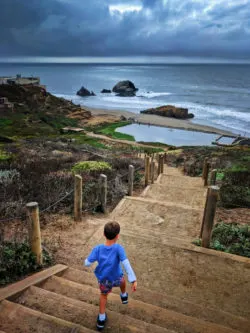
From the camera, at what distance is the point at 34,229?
15.2 feet

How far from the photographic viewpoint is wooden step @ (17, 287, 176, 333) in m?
3.34

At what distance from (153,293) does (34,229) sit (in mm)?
2029

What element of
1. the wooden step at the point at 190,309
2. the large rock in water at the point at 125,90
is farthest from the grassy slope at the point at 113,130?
the large rock in water at the point at 125,90

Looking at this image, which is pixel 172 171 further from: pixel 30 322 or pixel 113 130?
pixel 113 130

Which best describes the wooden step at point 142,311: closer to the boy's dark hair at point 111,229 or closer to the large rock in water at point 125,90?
the boy's dark hair at point 111,229

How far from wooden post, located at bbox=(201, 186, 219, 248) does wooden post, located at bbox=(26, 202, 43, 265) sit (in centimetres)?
307

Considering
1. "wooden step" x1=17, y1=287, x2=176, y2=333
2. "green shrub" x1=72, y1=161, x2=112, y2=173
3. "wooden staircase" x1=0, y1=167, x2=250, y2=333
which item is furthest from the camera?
"green shrub" x1=72, y1=161, x2=112, y2=173

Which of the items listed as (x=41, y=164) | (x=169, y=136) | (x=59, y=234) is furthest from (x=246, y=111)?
(x=59, y=234)

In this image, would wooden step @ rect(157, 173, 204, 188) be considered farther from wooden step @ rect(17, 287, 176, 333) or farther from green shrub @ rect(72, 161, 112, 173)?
wooden step @ rect(17, 287, 176, 333)

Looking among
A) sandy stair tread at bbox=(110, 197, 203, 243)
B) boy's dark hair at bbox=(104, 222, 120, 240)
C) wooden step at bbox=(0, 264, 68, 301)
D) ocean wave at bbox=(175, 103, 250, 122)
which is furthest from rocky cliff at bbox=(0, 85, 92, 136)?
boy's dark hair at bbox=(104, 222, 120, 240)

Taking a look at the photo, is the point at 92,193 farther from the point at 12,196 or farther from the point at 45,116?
the point at 45,116

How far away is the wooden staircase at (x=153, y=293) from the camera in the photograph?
3.44 metres

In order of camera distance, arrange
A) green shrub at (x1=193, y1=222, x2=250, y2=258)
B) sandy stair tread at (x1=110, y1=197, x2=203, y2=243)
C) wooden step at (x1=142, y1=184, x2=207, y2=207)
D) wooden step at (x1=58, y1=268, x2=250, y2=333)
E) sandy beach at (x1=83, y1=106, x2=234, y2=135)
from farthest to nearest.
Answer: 1. sandy beach at (x1=83, y1=106, x2=234, y2=135)
2. wooden step at (x1=142, y1=184, x2=207, y2=207)
3. sandy stair tread at (x1=110, y1=197, x2=203, y2=243)
4. green shrub at (x1=193, y1=222, x2=250, y2=258)
5. wooden step at (x1=58, y1=268, x2=250, y2=333)

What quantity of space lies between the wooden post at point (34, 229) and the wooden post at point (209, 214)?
3.07 m
